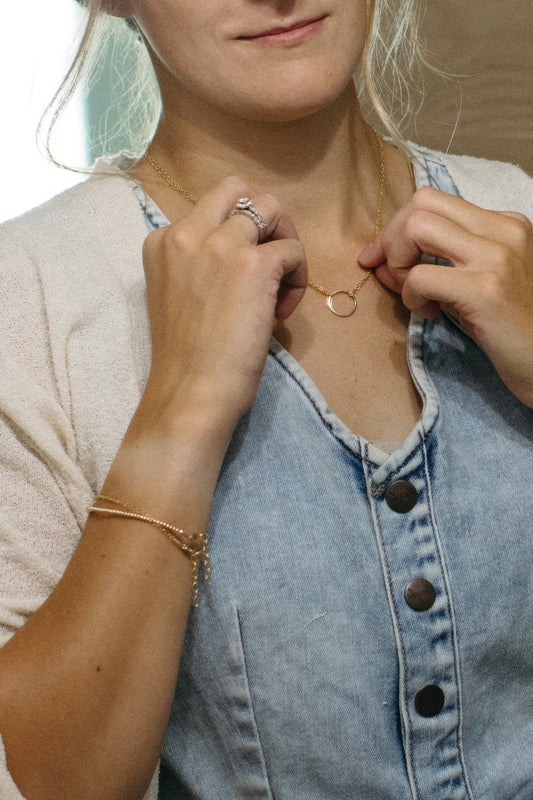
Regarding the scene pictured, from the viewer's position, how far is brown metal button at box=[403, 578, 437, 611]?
78 cm

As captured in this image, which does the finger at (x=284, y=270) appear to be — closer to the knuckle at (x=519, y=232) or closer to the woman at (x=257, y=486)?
the woman at (x=257, y=486)

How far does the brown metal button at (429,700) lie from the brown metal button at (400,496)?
5.9 inches

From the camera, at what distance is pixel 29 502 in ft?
2.40

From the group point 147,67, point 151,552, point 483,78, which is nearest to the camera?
point 151,552

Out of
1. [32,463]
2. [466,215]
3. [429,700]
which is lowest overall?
[429,700]

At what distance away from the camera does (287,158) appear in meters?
0.94

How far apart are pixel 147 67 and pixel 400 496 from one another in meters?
0.58

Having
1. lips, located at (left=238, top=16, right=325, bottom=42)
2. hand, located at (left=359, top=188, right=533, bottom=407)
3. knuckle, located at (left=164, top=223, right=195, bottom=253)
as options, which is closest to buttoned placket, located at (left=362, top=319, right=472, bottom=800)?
hand, located at (left=359, top=188, right=533, bottom=407)

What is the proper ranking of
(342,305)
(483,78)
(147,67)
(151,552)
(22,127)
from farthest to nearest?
1. (22,127)
2. (483,78)
3. (147,67)
4. (342,305)
5. (151,552)

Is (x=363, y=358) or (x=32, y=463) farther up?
(x=32, y=463)

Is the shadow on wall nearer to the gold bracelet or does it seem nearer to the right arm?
the right arm

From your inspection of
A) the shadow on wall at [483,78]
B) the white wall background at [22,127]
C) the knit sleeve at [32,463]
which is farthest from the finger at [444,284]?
the white wall background at [22,127]

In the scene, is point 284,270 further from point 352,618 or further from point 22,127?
point 22,127

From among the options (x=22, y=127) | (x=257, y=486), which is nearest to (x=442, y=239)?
(x=257, y=486)
